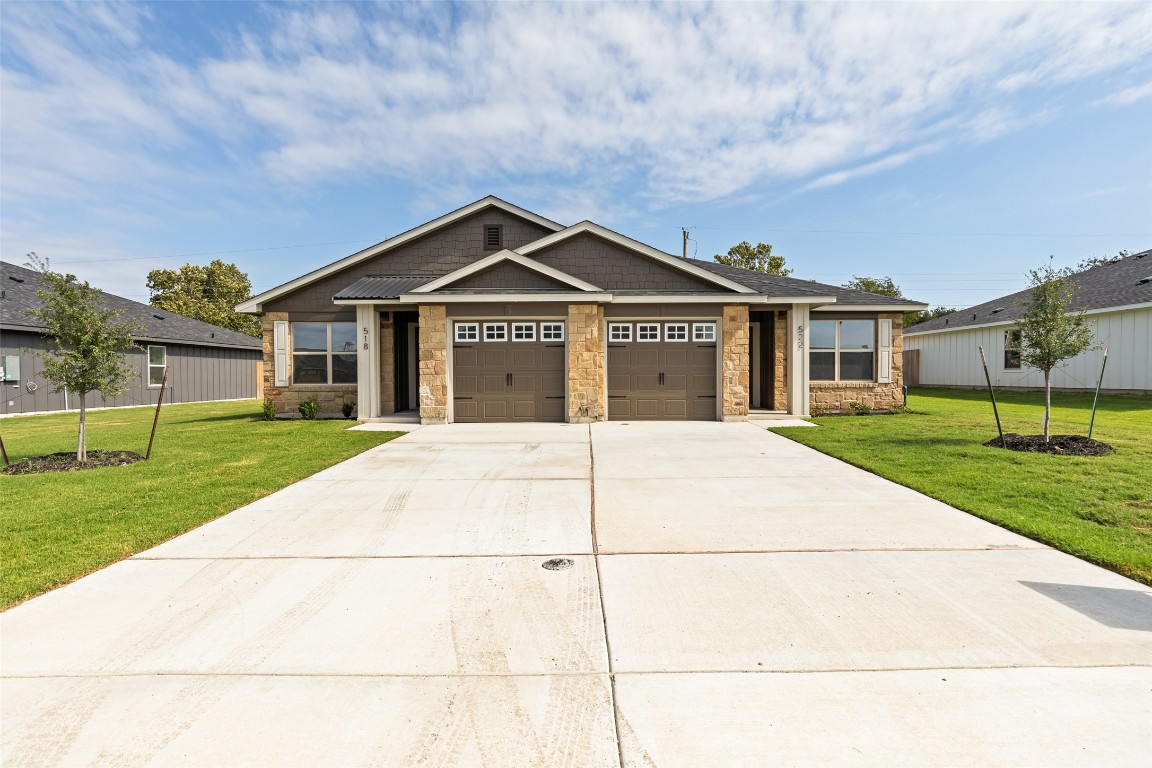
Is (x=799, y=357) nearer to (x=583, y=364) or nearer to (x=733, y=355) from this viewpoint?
(x=733, y=355)

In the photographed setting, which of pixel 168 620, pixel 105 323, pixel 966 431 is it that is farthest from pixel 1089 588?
pixel 105 323

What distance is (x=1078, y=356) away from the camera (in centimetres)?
1898

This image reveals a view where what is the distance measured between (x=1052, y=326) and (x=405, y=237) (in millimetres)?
14821

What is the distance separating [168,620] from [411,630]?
5.13 ft

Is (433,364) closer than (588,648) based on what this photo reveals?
No

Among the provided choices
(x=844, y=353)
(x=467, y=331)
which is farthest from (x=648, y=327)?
(x=844, y=353)

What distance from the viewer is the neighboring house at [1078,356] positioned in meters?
17.5

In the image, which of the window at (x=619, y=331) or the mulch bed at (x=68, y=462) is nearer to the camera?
the mulch bed at (x=68, y=462)

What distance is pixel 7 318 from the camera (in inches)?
683

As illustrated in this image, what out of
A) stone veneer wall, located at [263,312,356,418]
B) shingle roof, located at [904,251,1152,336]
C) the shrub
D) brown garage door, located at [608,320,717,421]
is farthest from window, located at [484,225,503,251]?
shingle roof, located at [904,251,1152,336]

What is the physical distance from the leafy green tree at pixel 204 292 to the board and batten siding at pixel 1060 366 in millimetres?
45928

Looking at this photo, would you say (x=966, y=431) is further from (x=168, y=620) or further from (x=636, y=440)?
(x=168, y=620)

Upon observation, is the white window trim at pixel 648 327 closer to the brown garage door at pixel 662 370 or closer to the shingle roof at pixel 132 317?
the brown garage door at pixel 662 370

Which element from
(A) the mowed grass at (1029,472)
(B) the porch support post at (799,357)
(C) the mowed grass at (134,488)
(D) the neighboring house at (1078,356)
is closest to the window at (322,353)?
(C) the mowed grass at (134,488)
